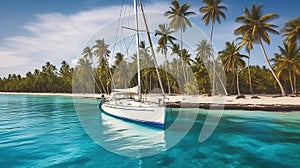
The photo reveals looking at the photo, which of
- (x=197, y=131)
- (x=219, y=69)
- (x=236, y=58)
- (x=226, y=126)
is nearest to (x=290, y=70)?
(x=236, y=58)

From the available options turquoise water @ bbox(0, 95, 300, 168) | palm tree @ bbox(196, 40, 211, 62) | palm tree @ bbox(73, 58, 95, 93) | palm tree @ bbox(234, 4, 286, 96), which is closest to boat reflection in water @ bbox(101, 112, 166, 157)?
turquoise water @ bbox(0, 95, 300, 168)

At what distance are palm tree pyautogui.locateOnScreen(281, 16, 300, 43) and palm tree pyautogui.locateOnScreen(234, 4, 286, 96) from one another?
296cm

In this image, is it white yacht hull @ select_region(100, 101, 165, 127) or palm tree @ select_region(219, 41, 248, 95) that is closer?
white yacht hull @ select_region(100, 101, 165, 127)

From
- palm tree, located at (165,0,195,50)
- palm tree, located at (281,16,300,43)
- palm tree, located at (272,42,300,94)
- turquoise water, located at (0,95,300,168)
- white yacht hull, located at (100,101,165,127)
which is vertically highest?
palm tree, located at (165,0,195,50)

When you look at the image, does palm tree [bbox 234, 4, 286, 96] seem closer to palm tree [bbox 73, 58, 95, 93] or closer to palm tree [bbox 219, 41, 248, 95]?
palm tree [bbox 219, 41, 248, 95]

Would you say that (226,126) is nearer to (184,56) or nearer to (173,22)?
(173,22)

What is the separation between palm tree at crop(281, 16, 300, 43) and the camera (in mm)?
35916

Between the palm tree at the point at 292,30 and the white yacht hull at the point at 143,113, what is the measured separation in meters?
30.2

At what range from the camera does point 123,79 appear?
2474 inches

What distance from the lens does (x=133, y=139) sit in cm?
1426

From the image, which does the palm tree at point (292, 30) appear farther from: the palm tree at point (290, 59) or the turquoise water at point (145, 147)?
the turquoise water at point (145, 147)

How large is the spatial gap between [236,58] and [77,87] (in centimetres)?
5761

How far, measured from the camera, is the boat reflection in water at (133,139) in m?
11.9

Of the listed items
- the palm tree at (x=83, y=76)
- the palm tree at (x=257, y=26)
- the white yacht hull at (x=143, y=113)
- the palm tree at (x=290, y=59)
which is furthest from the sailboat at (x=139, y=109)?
the palm tree at (x=83, y=76)
